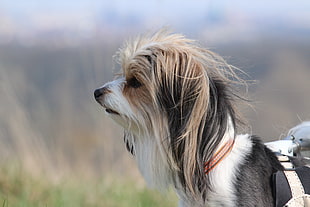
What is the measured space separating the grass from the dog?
73.4 inches

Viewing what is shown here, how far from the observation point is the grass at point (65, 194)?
506 cm

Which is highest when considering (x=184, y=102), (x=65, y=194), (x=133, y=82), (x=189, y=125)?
(x=133, y=82)

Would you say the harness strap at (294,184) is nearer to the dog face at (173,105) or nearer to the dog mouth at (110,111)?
the dog face at (173,105)

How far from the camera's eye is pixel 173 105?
122 inches

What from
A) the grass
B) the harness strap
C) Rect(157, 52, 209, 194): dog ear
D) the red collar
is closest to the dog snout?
Rect(157, 52, 209, 194): dog ear

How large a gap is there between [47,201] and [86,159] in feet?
7.13

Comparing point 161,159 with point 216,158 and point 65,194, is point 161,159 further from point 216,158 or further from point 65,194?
point 65,194

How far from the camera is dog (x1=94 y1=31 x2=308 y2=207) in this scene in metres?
3.00

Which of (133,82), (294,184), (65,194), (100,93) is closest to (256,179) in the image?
(294,184)

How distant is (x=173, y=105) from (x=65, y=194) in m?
2.54

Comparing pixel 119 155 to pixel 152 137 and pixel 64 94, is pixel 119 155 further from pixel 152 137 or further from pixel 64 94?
pixel 152 137

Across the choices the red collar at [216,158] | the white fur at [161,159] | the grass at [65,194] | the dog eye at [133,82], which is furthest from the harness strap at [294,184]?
the grass at [65,194]

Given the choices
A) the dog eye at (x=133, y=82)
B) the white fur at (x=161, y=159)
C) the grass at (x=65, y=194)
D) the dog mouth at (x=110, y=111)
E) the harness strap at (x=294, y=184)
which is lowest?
the grass at (x=65, y=194)

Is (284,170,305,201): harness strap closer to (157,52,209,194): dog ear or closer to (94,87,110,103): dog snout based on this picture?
(157,52,209,194): dog ear
